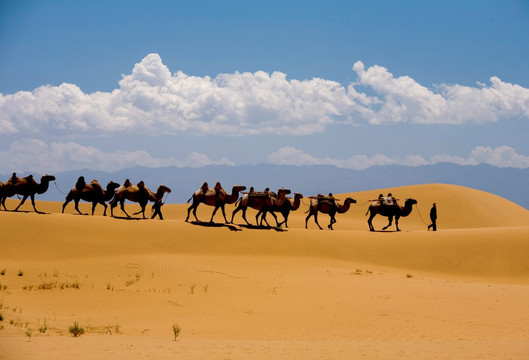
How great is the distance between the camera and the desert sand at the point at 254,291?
35.1 ft

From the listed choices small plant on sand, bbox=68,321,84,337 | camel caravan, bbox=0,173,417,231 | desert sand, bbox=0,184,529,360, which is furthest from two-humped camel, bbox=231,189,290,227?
small plant on sand, bbox=68,321,84,337

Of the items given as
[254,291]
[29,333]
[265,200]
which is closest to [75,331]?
[29,333]

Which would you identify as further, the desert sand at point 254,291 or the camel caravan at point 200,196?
the camel caravan at point 200,196

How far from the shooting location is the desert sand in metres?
10.7

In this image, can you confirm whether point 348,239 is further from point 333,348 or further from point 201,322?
point 333,348

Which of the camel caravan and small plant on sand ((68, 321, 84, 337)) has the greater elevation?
the camel caravan

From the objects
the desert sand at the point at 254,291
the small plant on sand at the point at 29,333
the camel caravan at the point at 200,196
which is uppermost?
the camel caravan at the point at 200,196

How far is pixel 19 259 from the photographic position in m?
22.4

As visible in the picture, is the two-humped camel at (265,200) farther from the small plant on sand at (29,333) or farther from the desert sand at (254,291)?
the small plant on sand at (29,333)

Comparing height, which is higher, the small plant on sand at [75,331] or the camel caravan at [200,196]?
the camel caravan at [200,196]

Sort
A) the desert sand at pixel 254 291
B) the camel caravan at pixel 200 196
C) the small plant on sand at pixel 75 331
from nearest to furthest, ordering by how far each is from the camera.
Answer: the desert sand at pixel 254 291
the small plant on sand at pixel 75 331
the camel caravan at pixel 200 196

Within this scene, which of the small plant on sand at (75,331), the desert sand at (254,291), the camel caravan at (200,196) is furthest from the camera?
the camel caravan at (200,196)

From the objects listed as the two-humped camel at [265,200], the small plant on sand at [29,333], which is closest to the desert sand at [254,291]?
the small plant on sand at [29,333]

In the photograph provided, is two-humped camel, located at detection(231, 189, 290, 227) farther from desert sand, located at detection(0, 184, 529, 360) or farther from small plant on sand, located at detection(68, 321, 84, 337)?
small plant on sand, located at detection(68, 321, 84, 337)
